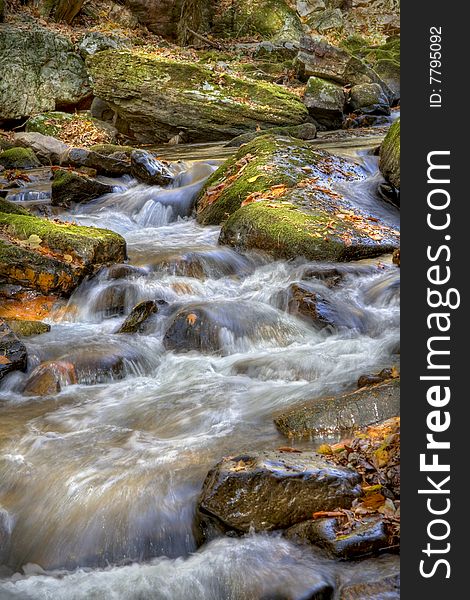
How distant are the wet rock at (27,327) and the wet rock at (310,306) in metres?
2.43

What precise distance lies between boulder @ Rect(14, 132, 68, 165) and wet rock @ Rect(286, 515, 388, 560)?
1193 cm

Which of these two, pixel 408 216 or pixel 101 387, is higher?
pixel 408 216

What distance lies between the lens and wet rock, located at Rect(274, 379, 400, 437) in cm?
402

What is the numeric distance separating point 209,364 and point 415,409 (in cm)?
387

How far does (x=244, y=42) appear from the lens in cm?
2534

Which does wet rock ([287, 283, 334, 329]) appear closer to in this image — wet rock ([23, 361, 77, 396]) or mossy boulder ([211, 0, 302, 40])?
wet rock ([23, 361, 77, 396])

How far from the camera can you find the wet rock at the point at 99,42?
19.3 metres

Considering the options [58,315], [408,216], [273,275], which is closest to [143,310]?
[58,315]

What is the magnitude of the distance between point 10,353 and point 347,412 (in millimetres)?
2913

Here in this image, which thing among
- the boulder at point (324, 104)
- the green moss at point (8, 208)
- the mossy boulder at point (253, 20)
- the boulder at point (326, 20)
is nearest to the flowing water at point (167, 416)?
the green moss at point (8, 208)

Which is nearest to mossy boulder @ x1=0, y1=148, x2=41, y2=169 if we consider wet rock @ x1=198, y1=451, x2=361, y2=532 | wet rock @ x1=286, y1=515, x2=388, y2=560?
wet rock @ x1=198, y1=451, x2=361, y2=532

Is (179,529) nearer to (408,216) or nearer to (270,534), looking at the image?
(270,534)

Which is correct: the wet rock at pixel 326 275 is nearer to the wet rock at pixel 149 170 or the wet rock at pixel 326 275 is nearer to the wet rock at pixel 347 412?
the wet rock at pixel 347 412

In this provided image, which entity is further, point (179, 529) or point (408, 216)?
point (179, 529)
